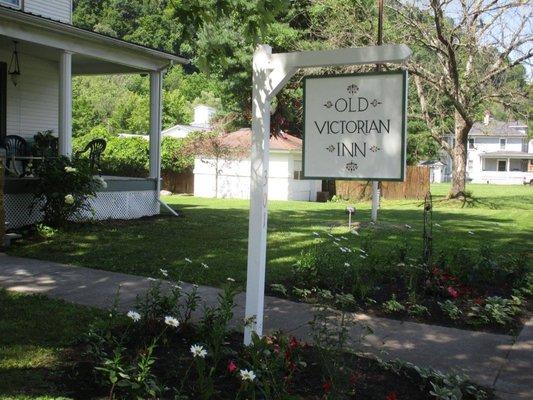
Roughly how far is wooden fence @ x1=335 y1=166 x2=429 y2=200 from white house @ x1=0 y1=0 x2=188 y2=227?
16.5 m

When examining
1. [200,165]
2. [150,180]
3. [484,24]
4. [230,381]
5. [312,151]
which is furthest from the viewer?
[200,165]

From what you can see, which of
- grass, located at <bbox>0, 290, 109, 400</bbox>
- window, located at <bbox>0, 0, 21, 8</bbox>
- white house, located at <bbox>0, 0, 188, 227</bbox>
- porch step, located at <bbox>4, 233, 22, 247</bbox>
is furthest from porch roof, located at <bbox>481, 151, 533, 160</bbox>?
grass, located at <bbox>0, 290, 109, 400</bbox>

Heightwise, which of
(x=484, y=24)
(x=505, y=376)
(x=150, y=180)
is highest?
(x=484, y=24)

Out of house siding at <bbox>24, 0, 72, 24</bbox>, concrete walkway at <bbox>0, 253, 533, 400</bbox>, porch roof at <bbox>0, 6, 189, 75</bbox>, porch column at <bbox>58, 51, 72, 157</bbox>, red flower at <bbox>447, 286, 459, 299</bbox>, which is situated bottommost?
concrete walkway at <bbox>0, 253, 533, 400</bbox>

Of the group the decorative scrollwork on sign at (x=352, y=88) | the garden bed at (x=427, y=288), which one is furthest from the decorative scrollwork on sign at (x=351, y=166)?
the garden bed at (x=427, y=288)

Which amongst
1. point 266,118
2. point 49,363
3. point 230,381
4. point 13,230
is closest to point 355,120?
point 266,118

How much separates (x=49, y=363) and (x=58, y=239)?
19.4ft

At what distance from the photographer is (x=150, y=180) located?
13.9m

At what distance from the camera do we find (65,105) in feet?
38.0

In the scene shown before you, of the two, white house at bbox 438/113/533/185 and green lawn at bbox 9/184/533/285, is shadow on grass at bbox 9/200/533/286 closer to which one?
green lawn at bbox 9/184/533/285

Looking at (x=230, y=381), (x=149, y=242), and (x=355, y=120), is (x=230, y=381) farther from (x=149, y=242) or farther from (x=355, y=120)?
(x=149, y=242)

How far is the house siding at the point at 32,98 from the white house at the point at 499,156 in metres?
61.8

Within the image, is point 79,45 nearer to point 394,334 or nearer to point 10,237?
point 10,237

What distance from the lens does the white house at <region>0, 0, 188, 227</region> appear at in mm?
10711
